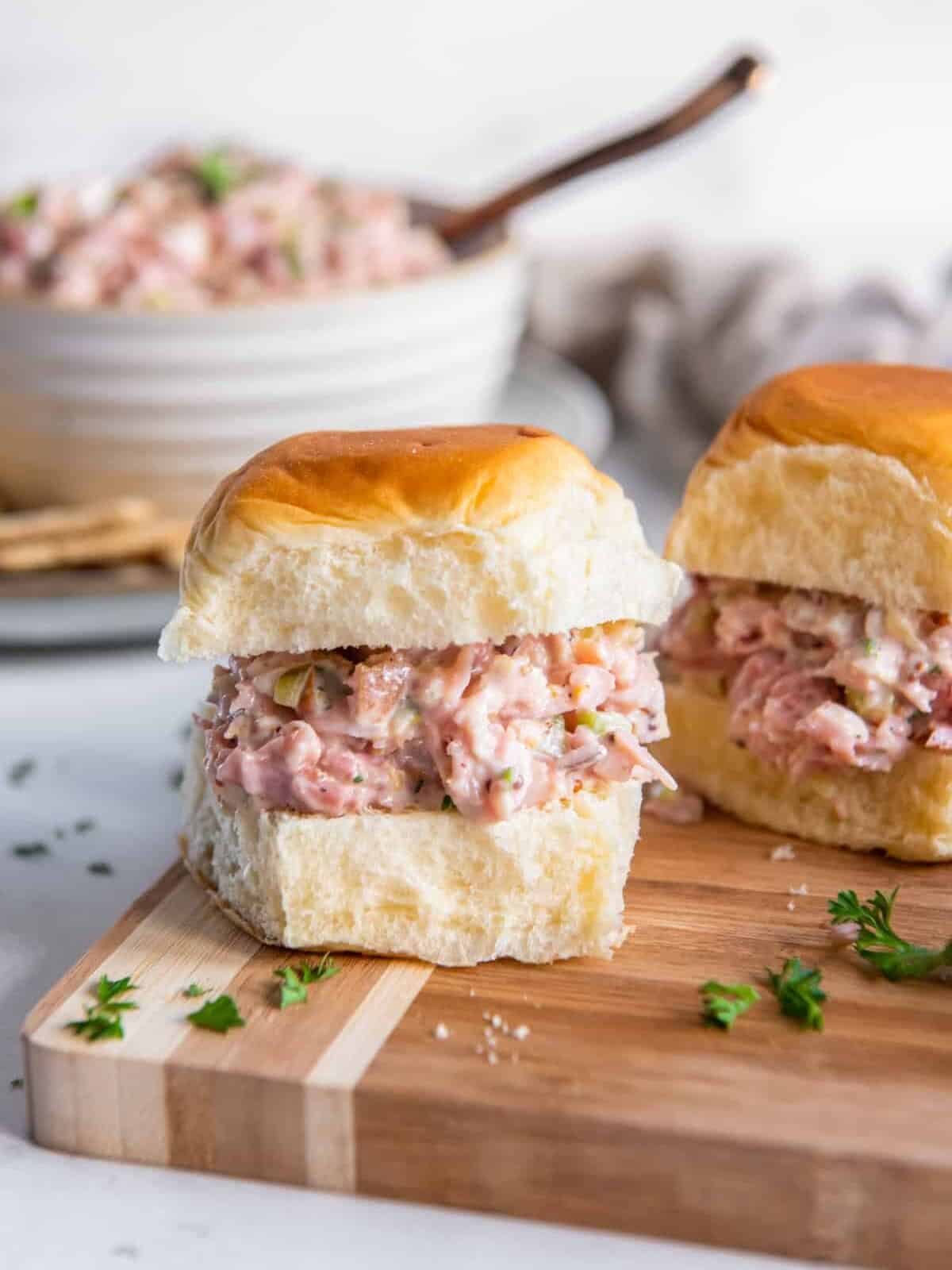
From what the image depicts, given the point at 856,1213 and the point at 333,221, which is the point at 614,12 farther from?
the point at 856,1213

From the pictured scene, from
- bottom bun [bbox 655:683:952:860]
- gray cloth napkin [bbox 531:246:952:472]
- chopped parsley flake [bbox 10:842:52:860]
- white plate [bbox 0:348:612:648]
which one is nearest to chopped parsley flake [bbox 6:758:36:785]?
chopped parsley flake [bbox 10:842:52:860]

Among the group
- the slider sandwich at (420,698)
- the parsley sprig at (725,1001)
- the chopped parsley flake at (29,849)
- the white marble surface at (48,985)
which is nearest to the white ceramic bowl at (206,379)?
the white marble surface at (48,985)

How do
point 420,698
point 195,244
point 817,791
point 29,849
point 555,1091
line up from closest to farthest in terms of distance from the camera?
point 555,1091 < point 420,698 < point 817,791 < point 29,849 < point 195,244

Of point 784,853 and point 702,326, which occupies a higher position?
point 702,326

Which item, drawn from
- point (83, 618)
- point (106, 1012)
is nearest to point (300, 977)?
point (106, 1012)

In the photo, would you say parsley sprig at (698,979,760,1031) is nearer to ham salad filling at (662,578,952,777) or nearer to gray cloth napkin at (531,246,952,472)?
ham salad filling at (662,578,952,777)

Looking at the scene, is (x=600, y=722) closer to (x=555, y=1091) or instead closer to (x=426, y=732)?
(x=426, y=732)
